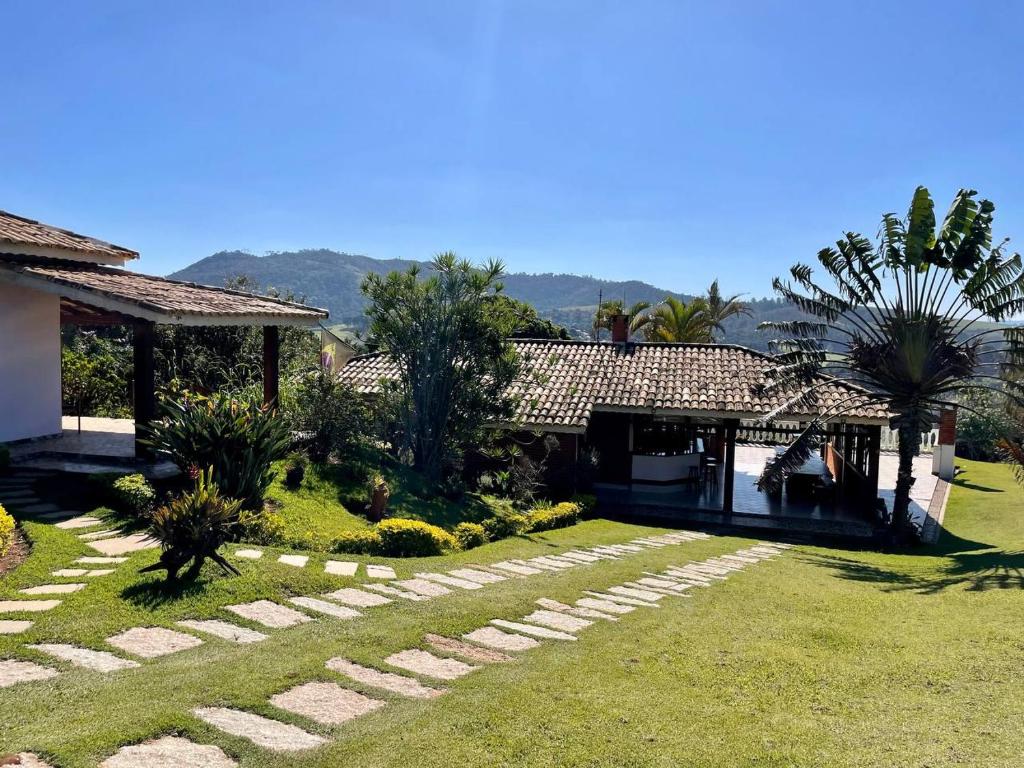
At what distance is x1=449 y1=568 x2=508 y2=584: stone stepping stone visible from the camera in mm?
8047

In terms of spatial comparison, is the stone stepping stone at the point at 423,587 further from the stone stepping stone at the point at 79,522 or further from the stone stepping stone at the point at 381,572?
the stone stepping stone at the point at 79,522

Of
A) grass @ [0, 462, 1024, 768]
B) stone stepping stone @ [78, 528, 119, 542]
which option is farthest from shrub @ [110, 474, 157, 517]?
grass @ [0, 462, 1024, 768]

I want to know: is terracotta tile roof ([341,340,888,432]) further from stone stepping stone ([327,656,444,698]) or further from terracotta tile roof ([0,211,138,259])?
stone stepping stone ([327,656,444,698])

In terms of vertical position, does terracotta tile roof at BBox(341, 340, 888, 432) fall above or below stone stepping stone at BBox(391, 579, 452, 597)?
above

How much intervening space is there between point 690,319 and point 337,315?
17423 centimetres

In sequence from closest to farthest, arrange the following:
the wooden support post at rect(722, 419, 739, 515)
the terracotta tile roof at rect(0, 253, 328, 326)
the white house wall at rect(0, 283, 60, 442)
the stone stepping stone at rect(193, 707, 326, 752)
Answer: the stone stepping stone at rect(193, 707, 326, 752)
the terracotta tile roof at rect(0, 253, 328, 326)
the white house wall at rect(0, 283, 60, 442)
the wooden support post at rect(722, 419, 739, 515)

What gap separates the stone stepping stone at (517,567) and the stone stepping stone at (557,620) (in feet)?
6.73

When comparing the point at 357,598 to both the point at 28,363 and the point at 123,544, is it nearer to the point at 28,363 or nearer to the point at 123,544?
the point at 123,544

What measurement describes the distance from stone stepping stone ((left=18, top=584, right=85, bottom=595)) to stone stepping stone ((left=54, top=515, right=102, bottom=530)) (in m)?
2.15

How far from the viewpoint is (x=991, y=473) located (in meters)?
22.8

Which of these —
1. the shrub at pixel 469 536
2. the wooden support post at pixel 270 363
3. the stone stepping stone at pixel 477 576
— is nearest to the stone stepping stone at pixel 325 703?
the stone stepping stone at pixel 477 576

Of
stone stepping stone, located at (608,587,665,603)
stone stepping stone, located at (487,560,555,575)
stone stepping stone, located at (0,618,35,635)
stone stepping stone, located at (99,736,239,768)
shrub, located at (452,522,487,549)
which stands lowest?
shrub, located at (452,522,487,549)

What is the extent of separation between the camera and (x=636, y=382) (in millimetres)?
18359

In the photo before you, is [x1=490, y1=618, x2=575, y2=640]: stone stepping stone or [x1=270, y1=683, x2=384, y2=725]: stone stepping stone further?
[x1=490, y1=618, x2=575, y2=640]: stone stepping stone
